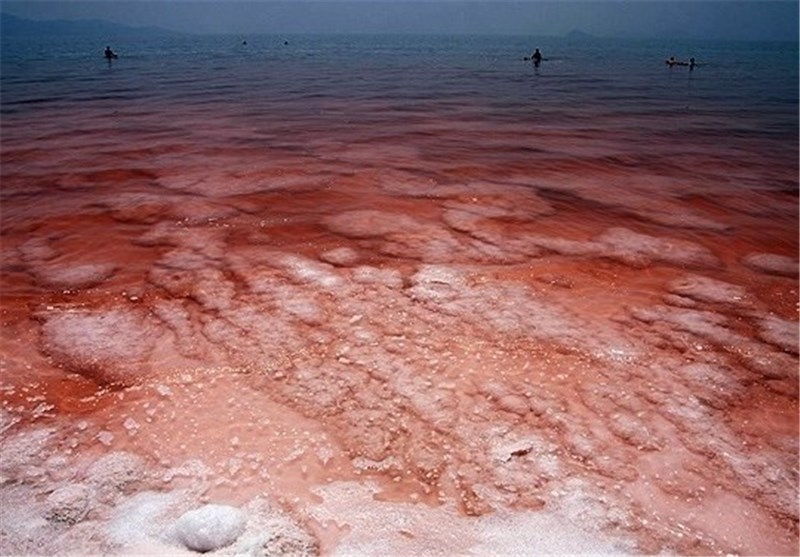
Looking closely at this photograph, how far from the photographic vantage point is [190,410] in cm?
296

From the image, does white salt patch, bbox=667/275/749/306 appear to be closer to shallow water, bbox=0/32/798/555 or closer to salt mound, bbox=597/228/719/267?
shallow water, bbox=0/32/798/555

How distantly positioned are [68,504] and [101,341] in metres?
1.49

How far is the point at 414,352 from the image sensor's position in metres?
3.43

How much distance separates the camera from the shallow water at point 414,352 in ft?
7.98

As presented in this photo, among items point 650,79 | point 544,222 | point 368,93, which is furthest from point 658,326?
point 650,79

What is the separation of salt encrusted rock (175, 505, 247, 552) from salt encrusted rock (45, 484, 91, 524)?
0.50 m

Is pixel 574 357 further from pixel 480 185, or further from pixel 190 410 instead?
pixel 480 185

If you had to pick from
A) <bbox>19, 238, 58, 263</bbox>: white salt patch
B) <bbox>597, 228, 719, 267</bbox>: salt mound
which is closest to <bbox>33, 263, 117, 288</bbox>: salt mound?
<bbox>19, 238, 58, 263</bbox>: white salt patch

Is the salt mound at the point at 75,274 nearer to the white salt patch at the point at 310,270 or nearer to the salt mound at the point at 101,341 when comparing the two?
the salt mound at the point at 101,341

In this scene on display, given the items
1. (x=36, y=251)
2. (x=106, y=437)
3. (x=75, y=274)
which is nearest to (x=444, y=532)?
(x=106, y=437)

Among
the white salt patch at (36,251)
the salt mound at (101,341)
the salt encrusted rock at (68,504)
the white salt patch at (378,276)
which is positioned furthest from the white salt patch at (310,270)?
the white salt patch at (36,251)

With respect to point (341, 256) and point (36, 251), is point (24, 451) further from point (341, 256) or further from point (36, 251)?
point (36, 251)

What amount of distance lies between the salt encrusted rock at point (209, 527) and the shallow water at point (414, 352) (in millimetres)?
132

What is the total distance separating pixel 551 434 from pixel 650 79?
98.8ft
